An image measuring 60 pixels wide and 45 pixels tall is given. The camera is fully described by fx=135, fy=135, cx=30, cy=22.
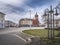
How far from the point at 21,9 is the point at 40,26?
45 centimetres

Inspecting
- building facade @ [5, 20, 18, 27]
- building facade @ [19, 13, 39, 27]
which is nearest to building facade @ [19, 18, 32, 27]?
building facade @ [19, 13, 39, 27]

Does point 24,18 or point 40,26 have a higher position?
point 24,18

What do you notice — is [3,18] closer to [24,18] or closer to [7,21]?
[7,21]

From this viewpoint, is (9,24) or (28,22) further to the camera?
(28,22)

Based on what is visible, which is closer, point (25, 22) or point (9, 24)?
point (9, 24)

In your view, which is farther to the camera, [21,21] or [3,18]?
[21,21]

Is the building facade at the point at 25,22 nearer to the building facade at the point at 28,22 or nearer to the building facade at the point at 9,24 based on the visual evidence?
the building facade at the point at 28,22

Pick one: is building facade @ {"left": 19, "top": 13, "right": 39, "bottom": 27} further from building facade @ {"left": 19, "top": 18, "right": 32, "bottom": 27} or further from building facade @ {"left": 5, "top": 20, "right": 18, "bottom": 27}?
building facade @ {"left": 5, "top": 20, "right": 18, "bottom": 27}

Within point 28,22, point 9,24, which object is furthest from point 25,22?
point 9,24

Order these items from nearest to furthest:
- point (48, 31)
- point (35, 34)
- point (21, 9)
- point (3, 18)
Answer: point (3, 18)
point (21, 9)
point (35, 34)
point (48, 31)

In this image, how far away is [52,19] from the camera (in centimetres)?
267

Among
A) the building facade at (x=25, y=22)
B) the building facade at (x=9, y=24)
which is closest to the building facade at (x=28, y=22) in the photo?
the building facade at (x=25, y=22)

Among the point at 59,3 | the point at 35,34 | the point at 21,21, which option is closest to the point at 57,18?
the point at 59,3

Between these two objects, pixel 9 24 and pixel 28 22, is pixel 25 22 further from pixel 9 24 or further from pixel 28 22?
pixel 9 24
